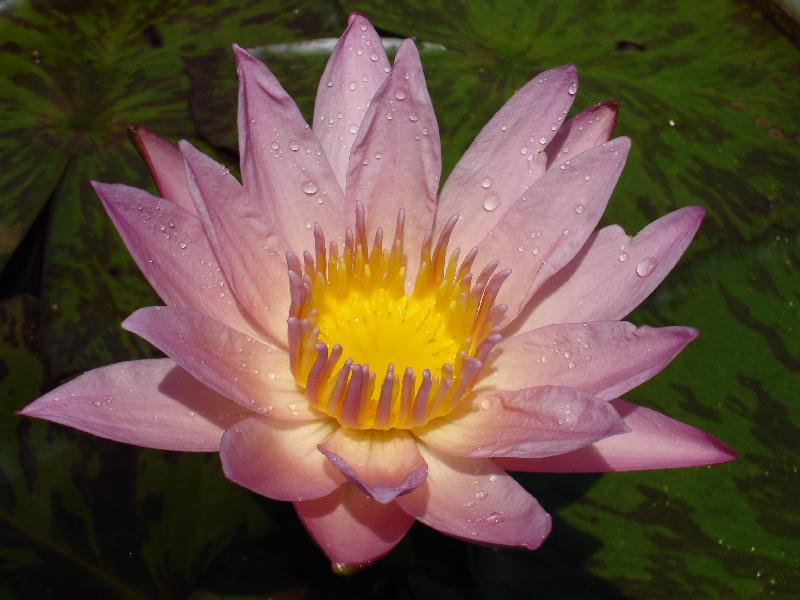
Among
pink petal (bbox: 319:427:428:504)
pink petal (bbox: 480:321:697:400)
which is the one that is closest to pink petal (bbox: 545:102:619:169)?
pink petal (bbox: 480:321:697:400)

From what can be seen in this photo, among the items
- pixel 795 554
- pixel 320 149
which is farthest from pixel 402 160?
pixel 795 554

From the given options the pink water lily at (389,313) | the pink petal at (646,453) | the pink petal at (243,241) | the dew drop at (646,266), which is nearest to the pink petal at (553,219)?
the pink water lily at (389,313)

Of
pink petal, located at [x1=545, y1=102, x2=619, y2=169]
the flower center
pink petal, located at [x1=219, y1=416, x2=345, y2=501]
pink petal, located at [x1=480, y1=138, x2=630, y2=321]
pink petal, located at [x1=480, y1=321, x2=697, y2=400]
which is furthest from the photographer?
pink petal, located at [x1=545, y1=102, x2=619, y2=169]

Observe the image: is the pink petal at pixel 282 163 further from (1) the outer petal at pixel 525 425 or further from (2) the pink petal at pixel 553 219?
(1) the outer petal at pixel 525 425

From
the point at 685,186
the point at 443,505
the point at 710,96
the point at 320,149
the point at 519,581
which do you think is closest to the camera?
the point at 443,505

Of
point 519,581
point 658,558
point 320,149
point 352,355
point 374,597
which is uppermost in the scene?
point 320,149

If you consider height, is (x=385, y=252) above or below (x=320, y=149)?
below

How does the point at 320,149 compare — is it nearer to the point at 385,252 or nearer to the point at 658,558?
the point at 385,252

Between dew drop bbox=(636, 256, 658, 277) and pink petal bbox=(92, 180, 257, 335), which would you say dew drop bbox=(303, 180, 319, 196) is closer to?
pink petal bbox=(92, 180, 257, 335)

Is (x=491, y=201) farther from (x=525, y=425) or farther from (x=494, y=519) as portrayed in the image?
(x=494, y=519)

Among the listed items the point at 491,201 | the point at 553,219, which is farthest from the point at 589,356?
the point at 491,201
